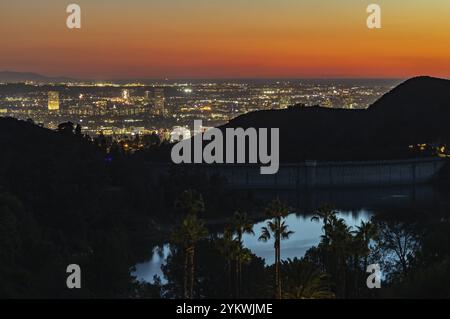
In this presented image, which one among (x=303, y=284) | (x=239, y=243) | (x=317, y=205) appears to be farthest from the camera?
(x=317, y=205)

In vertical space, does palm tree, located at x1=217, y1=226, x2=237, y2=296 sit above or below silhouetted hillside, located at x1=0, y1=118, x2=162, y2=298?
above

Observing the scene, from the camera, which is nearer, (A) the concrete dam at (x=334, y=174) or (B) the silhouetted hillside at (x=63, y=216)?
(B) the silhouetted hillside at (x=63, y=216)

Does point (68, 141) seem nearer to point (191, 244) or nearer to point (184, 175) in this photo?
point (184, 175)

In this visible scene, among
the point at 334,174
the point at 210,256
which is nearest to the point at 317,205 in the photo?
the point at 334,174

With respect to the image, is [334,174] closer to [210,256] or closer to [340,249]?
[210,256]

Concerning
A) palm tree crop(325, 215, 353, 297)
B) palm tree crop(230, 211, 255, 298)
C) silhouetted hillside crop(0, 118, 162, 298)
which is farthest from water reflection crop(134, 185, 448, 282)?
palm tree crop(325, 215, 353, 297)

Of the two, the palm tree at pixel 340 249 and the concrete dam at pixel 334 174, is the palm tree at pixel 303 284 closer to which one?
the palm tree at pixel 340 249

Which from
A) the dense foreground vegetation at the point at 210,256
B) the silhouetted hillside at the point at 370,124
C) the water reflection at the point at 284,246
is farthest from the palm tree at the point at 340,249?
the silhouetted hillside at the point at 370,124

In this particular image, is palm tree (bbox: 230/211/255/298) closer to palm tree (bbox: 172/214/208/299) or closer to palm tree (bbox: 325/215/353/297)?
palm tree (bbox: 172/214/208/299)

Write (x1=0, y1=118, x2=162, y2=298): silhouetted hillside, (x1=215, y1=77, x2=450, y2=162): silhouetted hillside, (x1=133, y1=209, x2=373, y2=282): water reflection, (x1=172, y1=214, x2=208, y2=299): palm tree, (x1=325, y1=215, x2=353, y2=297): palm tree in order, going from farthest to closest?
1. (x1=215, y1=77, x2=450, y2=162): silhouetted hillside
2. (x1=133, y1=209, x2=373, y2=282): water reflection
3. (x1=0, y1=118, x2=162, y2=298): silhouetted hillside
4. (x1=325, y1=215, x2=353, y2=297): palm tree
5. (x1=172, y1=214, x2=208, y2=299): palm tree
